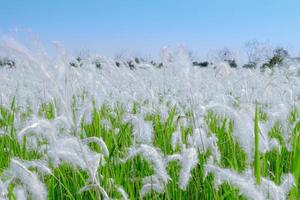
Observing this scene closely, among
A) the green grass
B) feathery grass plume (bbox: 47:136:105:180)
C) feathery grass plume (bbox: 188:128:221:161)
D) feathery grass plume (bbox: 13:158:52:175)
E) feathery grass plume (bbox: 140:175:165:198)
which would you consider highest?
feathery grass plume (bbox: 47:136:105:180)

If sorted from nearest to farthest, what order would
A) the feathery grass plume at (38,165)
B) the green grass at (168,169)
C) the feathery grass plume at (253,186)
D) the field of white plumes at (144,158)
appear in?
the feathery grass plume at (253,186), the field of white plumes at (144,158), the feathery grass plume at (38,165), the green grass at (168,169)

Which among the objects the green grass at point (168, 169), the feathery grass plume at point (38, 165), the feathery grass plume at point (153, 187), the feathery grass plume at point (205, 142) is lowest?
the green grass at point (168, 169)

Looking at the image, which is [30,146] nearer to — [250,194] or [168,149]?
[168,149]

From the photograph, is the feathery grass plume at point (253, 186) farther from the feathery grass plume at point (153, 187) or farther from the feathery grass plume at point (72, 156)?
the feathery grass plume at point (72, 156)

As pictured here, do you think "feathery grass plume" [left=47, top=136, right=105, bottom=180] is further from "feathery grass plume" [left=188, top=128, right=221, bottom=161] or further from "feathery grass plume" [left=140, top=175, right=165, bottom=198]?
"feathery grass plume" [left=188, top=128, right=221, bottom=161]

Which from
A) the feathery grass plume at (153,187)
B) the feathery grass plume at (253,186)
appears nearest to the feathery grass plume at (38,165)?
the feathery grass plume at (153,187)

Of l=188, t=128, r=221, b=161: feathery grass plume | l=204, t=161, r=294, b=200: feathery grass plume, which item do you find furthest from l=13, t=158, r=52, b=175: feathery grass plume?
l=188, t=128, r=221, b=161: feathery grass plume

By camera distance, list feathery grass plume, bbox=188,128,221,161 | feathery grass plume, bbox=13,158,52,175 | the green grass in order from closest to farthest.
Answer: feathery grass plume, bbox=13,158,52,175 < the green grass < feathery grass plume, bbox=188,128,221,161

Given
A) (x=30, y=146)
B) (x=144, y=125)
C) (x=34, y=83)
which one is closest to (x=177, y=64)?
(x=144, y=125)

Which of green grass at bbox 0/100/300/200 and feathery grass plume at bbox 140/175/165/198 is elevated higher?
feathery grass plume at bbox 140/175/165/198

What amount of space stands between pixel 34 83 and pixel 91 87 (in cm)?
303

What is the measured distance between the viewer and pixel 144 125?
220 centimetres

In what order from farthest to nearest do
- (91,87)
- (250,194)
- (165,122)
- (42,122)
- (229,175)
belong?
(91,87), (165,122), (42,122), (229,175), (250,194)

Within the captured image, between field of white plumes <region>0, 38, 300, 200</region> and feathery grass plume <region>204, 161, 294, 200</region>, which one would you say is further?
field of white plumes <region>0, 38, 300, 200</region>
